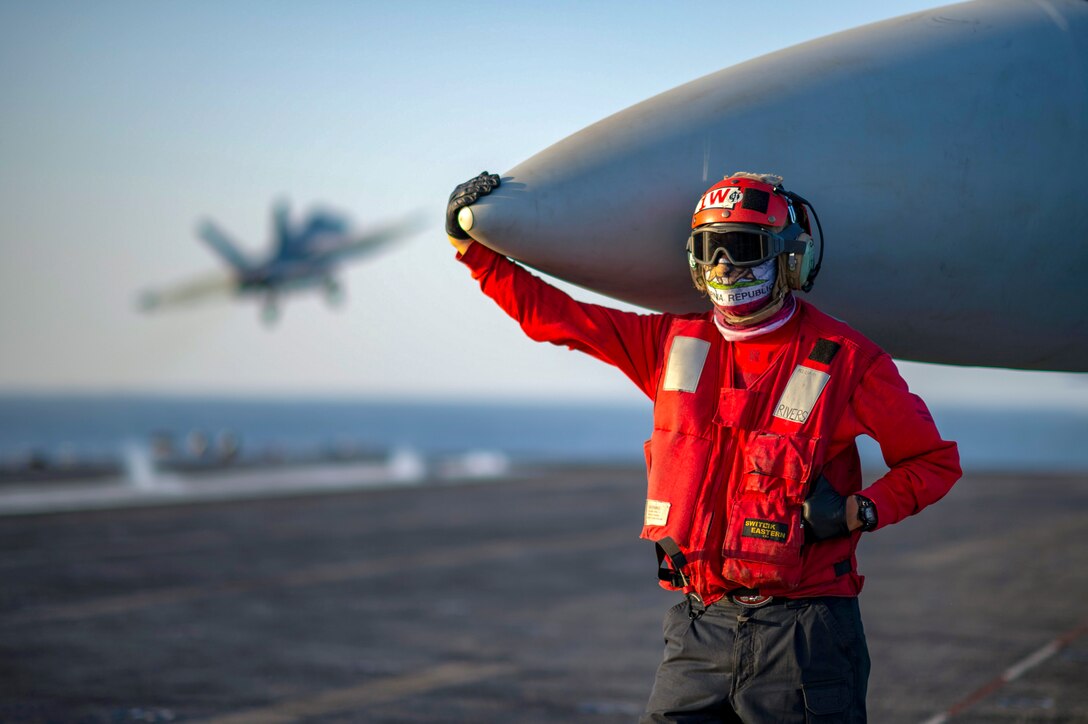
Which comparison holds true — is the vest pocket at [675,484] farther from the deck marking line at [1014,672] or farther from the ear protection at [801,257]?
the deck marking line at [1014,672]

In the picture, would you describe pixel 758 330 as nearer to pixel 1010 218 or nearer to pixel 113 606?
pixel 1010 218

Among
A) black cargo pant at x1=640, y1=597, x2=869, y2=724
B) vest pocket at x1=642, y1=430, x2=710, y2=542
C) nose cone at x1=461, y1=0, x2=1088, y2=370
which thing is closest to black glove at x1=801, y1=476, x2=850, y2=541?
black cargo pant at x1=640, y1=597, x2=869, y2=724

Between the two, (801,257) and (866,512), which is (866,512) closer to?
(866,512)

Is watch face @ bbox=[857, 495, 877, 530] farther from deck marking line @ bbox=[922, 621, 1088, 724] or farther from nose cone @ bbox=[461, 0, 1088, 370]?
deck marking line @ bbox=[922, 621, 1088, 724]

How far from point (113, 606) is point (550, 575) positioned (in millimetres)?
5066

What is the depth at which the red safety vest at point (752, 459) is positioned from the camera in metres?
3.43

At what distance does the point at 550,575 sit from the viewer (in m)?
13.6

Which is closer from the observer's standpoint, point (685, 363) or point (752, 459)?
point (752, 459)

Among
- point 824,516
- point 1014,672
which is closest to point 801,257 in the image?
point 824,516

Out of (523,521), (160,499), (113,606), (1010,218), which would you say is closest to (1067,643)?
(1010,218)

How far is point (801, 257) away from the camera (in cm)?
359

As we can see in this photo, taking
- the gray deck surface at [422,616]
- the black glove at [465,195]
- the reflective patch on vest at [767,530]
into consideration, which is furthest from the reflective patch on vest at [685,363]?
the gray deck surface at [422,616]

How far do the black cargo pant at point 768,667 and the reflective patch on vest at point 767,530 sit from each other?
0.26m

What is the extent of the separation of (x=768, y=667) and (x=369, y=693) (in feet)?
15.8
